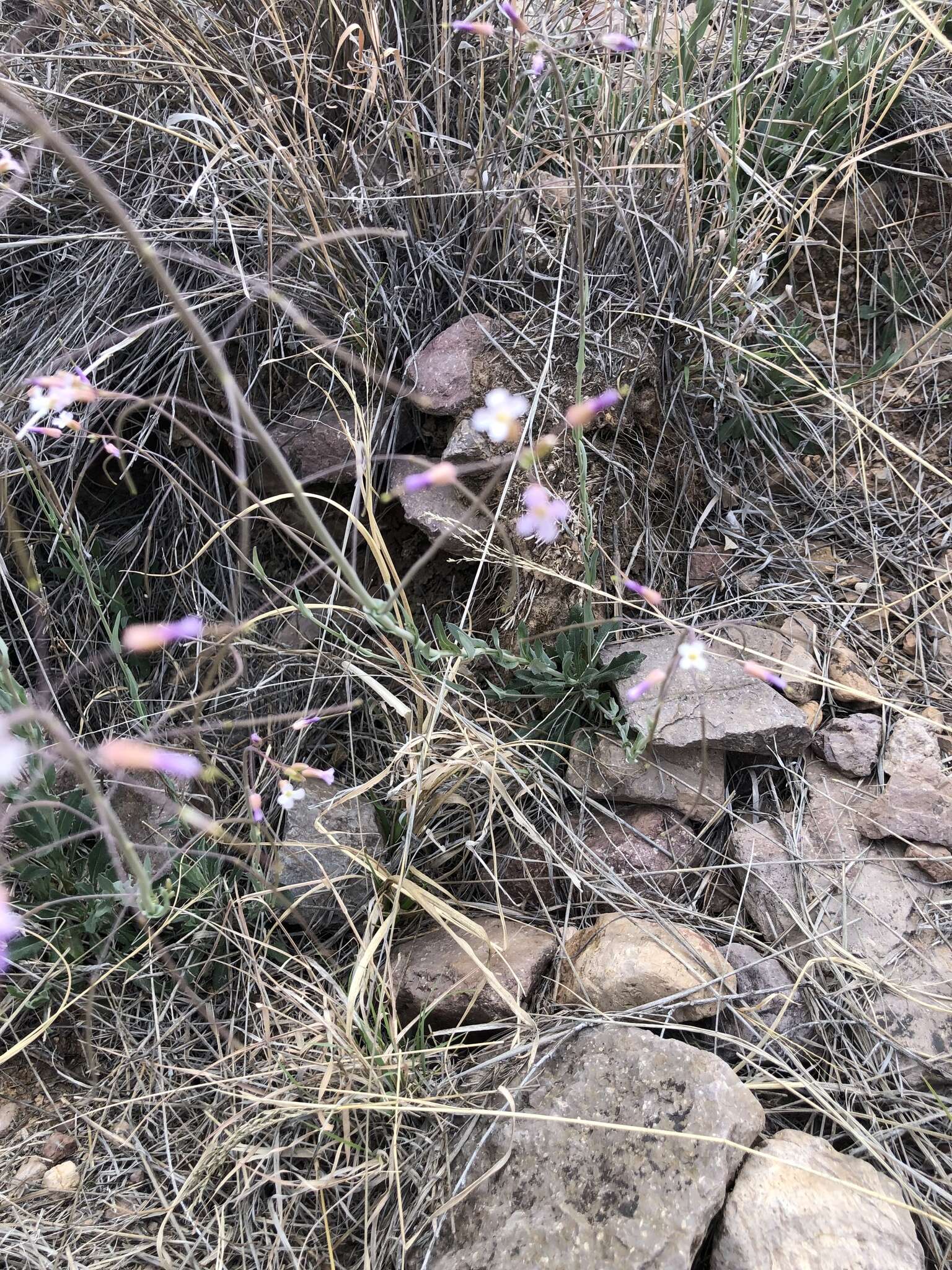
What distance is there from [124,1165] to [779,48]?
2.87 metres

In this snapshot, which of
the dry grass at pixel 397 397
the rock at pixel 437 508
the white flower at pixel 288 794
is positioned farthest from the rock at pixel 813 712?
the white flower at pixel 288 794

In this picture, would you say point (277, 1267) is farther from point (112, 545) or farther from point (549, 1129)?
point (112, 545)

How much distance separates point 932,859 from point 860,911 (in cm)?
18

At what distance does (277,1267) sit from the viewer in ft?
4.40

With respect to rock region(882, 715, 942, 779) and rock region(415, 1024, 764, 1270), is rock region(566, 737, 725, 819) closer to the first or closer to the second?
rock region(882, 715, 942, 779)

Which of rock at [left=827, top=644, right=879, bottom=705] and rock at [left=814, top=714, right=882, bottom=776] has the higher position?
rock at [left=827, top=644, right=879, bottom=705]

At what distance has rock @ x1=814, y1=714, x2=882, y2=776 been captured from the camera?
5.87ft

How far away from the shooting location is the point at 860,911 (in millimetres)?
1644

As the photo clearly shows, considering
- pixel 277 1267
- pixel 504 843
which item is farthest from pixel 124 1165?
pixel 504 843

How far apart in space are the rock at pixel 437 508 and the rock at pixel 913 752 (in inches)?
37.9

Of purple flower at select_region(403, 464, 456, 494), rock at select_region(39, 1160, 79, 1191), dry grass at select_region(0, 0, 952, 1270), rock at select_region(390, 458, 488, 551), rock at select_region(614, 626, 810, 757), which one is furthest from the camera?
rock at select_region(390, 458, 488, 551)

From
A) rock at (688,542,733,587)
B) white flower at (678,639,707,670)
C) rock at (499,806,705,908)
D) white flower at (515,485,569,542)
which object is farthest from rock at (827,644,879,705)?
white flower at (515,485,569,542)

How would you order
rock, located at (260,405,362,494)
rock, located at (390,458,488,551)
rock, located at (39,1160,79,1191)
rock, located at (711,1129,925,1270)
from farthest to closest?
rock, located at (260,405,362,494), rock, located at (390,458,488,551), rock, located at (39,1160,79,1191), rock, located at (711,1129,925,1270)

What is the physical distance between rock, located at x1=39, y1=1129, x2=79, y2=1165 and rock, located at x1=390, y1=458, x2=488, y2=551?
132cm
